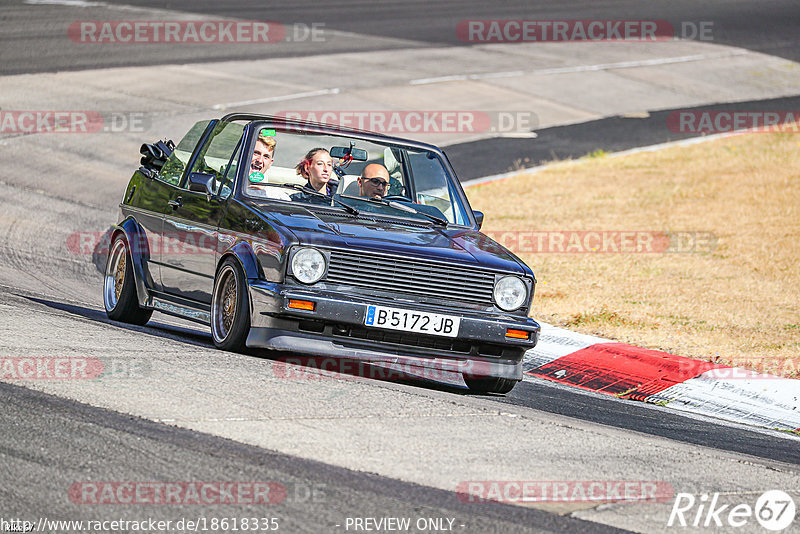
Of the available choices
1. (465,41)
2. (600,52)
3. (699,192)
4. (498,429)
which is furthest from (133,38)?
(498,429)

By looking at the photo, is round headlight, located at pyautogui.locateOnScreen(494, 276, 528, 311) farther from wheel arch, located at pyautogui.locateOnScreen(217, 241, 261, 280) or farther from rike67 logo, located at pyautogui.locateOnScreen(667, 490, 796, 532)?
rike67 logo, located at pyautogui.locateOnScreen(667, 490, 796, 532)

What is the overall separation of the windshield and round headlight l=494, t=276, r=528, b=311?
1006 millimetres

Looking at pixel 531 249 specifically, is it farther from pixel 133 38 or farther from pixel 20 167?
pixel 133 38

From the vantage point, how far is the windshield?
8.17 m

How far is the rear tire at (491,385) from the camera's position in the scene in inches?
308

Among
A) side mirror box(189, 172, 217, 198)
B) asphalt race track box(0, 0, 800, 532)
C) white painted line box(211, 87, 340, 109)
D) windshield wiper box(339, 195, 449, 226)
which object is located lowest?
asphalt race track box(0, 0, 800, 532)

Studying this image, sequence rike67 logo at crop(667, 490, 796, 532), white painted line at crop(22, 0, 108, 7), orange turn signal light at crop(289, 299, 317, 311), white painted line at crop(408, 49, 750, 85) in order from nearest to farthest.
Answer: rike67 logo at crop(667, 490, 796, 532)
orange turn signal light at crop(289, 299, 317, 311)
white painted line at crop(408, 49, 750, 85)
white painted line at crop(22, 0, 108, 7)

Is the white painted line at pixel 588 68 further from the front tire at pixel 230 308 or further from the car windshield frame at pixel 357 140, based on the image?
the front tire at pixel 230 308

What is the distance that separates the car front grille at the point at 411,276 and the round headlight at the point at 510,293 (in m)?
0.05

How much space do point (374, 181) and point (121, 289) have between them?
220 centimetres

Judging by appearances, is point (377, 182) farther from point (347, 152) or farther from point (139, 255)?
point (139, 255)

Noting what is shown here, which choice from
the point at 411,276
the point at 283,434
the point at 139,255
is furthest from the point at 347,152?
the point at 283,434

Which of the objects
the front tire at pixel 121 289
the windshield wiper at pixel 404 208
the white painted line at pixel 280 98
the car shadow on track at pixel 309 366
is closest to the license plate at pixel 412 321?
the car shadow on track at pixel 309 366

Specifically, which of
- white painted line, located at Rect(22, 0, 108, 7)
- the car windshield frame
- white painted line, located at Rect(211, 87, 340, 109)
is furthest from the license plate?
white painted line, located at Rect(22, 0, 108, 7)
